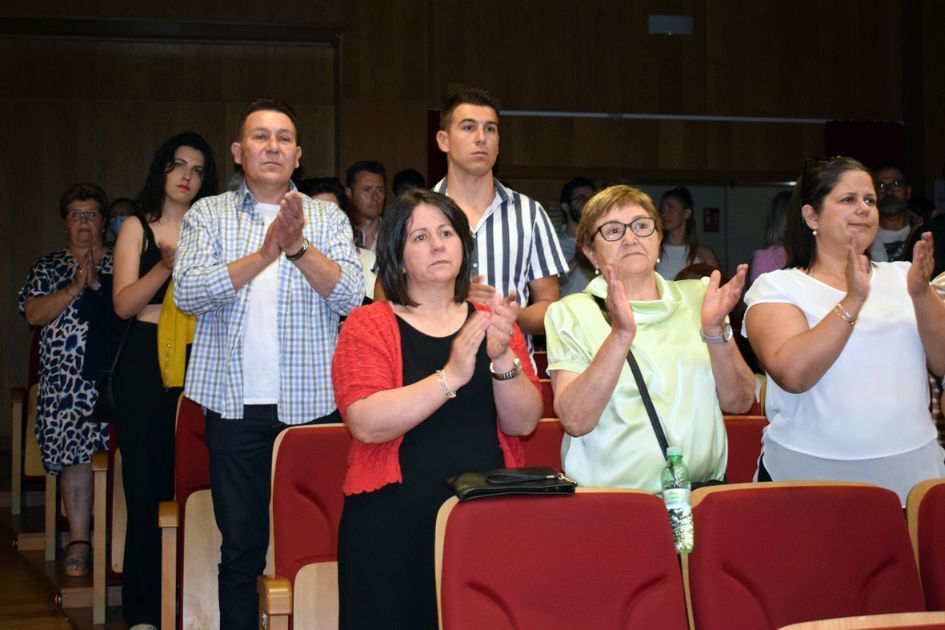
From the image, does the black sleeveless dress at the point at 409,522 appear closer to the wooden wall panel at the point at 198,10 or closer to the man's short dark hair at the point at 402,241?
the man's short dark hair at the point at 402,241

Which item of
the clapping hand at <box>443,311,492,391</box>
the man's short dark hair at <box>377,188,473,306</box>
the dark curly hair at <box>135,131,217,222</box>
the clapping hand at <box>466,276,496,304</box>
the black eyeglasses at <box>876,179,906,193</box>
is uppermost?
the black eyeglasses at <box>876,179,906,193</box>

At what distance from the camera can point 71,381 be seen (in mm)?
4938

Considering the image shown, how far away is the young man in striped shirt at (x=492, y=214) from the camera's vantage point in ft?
11.9

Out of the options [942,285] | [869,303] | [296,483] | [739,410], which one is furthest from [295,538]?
[942,285]

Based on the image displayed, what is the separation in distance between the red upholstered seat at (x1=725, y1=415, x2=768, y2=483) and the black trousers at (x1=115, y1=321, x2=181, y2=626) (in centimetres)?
178

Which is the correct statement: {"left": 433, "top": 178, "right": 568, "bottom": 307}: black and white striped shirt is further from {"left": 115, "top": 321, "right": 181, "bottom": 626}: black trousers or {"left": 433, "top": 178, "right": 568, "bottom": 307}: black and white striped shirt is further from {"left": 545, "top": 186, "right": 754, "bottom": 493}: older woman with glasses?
{"left": 115, "top": 321, "right": 181, "bottom": 626}: black trousers

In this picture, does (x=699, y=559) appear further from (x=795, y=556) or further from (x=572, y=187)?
(x=572, y=187)

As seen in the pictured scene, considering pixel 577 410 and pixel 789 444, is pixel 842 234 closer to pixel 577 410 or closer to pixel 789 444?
pixel 789 444

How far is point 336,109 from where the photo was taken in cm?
881

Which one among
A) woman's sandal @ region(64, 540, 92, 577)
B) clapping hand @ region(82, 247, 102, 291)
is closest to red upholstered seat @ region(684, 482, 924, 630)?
clapping hand @ region(82, 247, 102, 291)

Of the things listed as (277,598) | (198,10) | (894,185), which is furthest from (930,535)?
(198,10)

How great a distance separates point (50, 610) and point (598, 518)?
10.0 feet

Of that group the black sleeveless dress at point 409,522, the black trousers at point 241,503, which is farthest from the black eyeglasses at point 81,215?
the black sleeveless dress at point 409,522

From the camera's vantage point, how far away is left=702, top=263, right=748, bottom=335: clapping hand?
2430 millimetres
